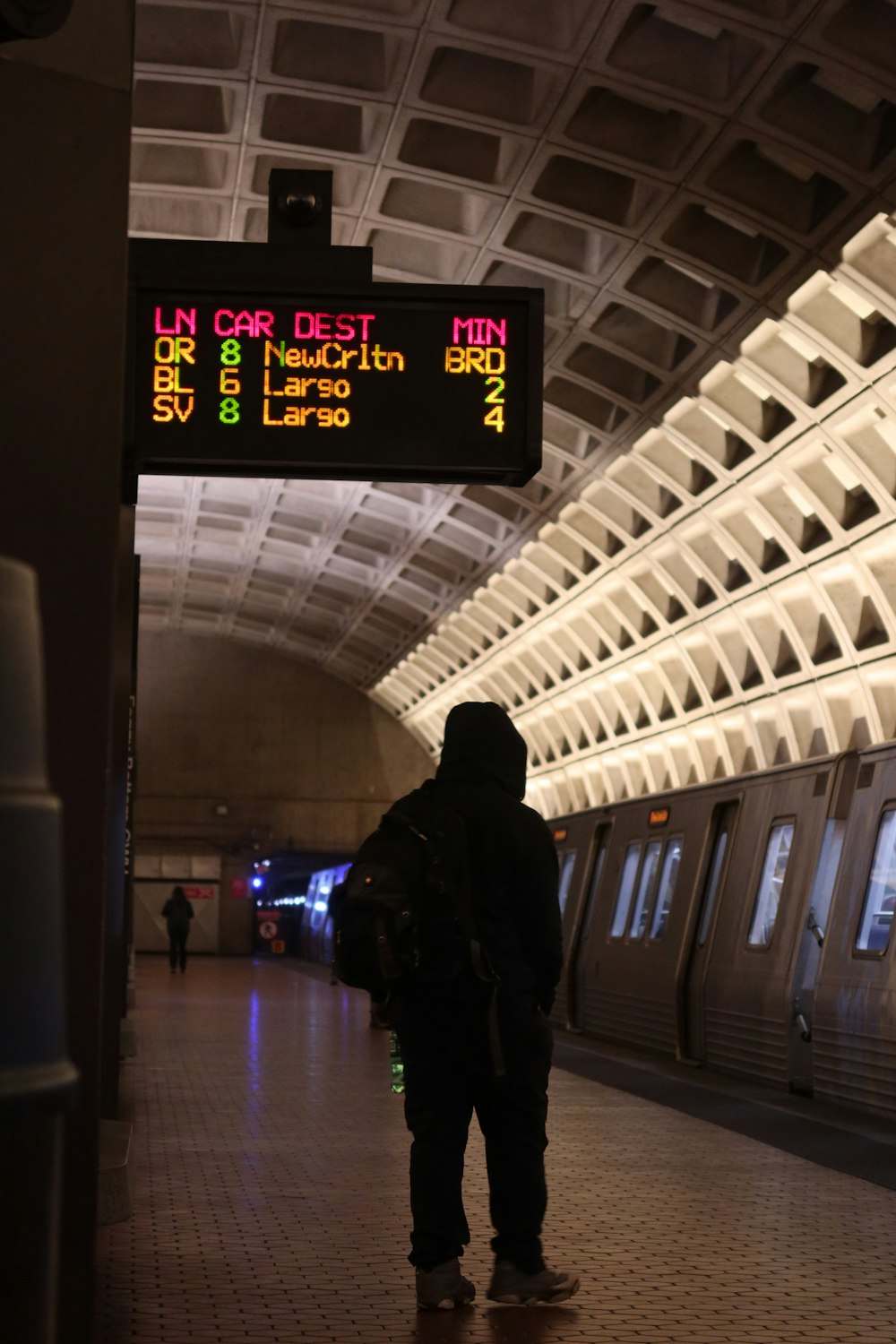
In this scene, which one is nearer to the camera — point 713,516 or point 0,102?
point 0,102

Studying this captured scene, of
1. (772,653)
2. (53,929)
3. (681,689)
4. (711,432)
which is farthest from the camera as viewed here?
(681,689)

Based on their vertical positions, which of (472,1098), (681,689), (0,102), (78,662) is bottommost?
(472,1098)

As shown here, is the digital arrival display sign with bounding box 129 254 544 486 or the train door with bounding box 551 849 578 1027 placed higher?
the digital arrival display sign with bounding box 129 254 544 486

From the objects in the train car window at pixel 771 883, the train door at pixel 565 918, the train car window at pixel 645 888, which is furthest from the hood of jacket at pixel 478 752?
the train door at pixel 565 918

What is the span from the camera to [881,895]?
1262cm

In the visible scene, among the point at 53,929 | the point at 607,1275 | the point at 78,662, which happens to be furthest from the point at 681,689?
the point at 53,929

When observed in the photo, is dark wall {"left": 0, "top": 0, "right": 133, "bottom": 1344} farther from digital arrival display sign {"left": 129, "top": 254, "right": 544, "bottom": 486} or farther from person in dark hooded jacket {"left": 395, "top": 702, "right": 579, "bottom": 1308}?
digital arrival display sign {"left": 129, "top": 254, "right": 544, "bottom": 486}

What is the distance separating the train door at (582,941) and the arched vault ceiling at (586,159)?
15.5ft

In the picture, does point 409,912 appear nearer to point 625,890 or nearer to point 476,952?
point 476,952

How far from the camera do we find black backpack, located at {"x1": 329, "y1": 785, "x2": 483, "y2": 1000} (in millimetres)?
5531

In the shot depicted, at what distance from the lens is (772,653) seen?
1068 inches

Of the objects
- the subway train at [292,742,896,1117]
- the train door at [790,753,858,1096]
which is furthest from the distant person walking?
the train door at [790,753,858,1096]

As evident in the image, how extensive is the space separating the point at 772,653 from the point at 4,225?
2410cm

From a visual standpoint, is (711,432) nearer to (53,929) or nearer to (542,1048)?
(542,1048)
